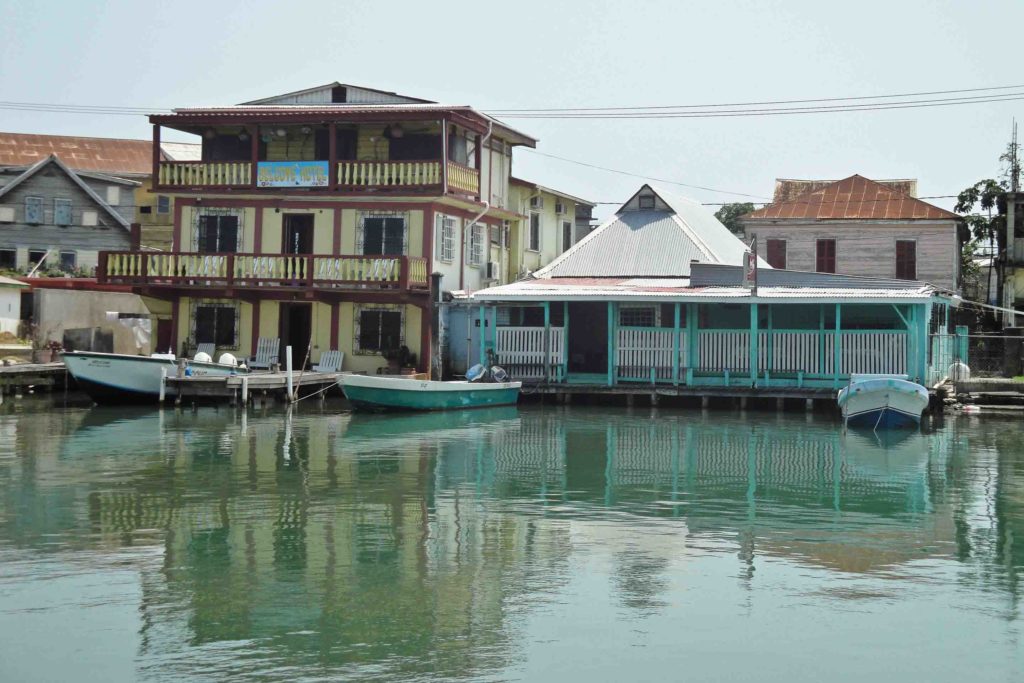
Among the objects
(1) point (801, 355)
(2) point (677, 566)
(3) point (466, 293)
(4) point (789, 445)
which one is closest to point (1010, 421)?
(1) point (801, 355)

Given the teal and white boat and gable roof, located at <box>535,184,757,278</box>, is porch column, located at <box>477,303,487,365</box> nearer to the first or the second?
the teal and white boat

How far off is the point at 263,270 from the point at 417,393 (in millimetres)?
6804

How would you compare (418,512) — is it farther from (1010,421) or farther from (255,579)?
(1010,421)

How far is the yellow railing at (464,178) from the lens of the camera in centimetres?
3606

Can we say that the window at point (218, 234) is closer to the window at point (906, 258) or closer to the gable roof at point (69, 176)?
the gable roof at point (69, 176)

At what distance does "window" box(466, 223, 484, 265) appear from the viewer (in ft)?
127

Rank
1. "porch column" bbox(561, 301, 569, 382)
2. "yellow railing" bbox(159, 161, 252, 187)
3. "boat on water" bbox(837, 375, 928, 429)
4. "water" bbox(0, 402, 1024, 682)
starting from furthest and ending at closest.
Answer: "yellow railing" bbox(159, 161, 252, 187)
"porch column" bbox(561, 301, 569, 382)
"boat on water" bbox(837, 375, 928, 429)
"water" bbox(0, 402, 1024, 682)

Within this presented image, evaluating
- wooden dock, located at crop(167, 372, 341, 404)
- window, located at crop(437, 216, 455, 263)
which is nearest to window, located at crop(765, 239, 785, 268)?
window, located at crop(437, 216, 455, 263)

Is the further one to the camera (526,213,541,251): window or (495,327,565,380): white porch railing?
(526,213,541,251): window

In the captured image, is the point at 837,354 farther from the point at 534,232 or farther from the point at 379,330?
the point at 534,232

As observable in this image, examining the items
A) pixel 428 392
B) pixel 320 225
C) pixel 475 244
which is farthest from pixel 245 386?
pixel 475 244

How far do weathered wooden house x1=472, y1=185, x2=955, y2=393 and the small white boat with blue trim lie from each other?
189cm

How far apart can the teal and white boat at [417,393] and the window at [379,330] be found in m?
3.41

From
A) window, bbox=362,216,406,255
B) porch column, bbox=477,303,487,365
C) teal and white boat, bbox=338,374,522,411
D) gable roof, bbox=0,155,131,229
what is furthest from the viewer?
gable roof, bbox=0,155,131,229
